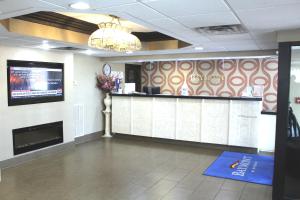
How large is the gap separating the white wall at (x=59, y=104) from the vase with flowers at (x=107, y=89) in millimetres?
184

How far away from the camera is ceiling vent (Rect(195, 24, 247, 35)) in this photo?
332 centimetres

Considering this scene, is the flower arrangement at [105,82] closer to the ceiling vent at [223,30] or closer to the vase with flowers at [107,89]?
the vase with flowers at [107,89]

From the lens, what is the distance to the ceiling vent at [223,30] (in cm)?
332

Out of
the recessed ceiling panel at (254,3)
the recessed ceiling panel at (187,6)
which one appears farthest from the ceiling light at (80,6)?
the recessed ceiling panel at (254,3)

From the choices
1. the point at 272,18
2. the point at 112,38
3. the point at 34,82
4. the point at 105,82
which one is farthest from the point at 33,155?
the point at 272,18

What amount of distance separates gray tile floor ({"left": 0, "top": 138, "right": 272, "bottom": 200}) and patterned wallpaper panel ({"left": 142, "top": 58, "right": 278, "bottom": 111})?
10.2 ft

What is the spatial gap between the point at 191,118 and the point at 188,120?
91mm

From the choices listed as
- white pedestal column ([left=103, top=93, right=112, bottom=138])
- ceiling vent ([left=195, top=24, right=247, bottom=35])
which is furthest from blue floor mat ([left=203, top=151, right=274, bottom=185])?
white pedestal column ([left=103, top=93, right=112, bottom=138])

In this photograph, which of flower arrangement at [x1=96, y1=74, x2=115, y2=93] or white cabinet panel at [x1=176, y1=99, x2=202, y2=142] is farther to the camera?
flower arrangement at [x1=96, y1=74, x2=115, y2=93]

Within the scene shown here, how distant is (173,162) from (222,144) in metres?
1.53

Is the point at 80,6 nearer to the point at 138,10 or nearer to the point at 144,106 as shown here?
the point at 138,10

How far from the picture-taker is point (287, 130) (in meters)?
3.52

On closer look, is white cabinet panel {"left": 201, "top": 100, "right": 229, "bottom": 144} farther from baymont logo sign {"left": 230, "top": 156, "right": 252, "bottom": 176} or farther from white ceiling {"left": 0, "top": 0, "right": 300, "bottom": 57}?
white ceiling {"left": 0, "top": 0, "right": 300, "bottom": 57}

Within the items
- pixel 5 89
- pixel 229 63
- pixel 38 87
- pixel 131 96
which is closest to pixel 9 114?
pixel 5 89
